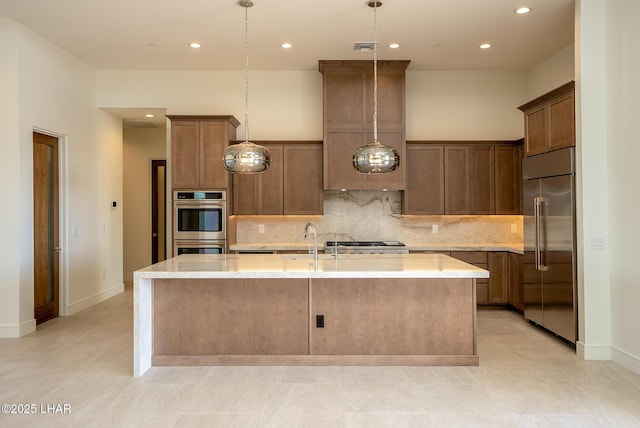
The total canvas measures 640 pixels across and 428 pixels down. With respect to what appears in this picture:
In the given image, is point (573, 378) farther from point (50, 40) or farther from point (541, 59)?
point (50, 40)

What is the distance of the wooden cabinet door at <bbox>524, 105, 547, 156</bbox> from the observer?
4.88 metres

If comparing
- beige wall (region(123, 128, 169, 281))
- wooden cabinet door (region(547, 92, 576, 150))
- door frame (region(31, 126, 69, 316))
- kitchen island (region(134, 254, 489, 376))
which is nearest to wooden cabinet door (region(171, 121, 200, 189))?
door frame (region(31, 126, 69, 316))

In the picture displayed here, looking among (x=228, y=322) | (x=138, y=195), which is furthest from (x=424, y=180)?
(x=138, y=195)

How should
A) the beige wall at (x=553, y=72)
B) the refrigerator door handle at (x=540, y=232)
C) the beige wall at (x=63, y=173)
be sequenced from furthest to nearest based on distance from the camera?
the beige wall at (x=553, y=72) < the beige wall at (x=63, y=173) < the refrigerator door handle at (x=540, y=232)

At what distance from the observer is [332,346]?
4.04 metres

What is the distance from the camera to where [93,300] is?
262 inches

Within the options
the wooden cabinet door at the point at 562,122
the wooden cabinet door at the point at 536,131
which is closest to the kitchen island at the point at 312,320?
the wooden cabinet door at the point at 562,122

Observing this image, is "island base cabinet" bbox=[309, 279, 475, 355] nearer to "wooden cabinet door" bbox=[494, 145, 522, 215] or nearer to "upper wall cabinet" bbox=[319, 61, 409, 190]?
"upper wall cabinet" bbox=[319, 61, 409, 190]

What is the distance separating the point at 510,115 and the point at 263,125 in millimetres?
3509

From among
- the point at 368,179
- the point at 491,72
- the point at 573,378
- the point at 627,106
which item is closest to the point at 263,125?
the point at 368,179

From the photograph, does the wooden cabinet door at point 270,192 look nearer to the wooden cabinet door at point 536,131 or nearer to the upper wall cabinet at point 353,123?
the upper wall cabinet at point 353,123

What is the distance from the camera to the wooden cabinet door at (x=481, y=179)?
643 centimetres

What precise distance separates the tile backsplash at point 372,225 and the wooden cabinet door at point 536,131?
1.77 meters

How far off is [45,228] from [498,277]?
5.66 meters
